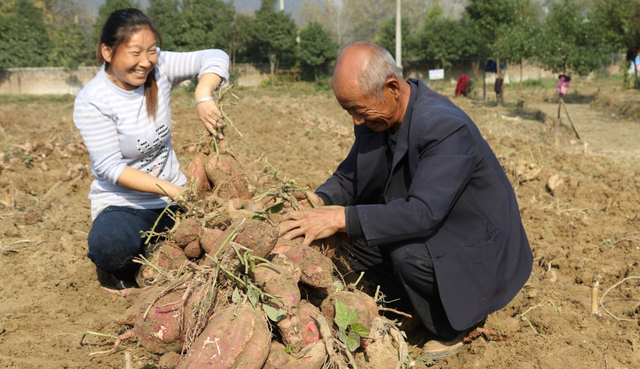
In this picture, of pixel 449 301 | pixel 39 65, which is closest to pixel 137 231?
pixel 449 301

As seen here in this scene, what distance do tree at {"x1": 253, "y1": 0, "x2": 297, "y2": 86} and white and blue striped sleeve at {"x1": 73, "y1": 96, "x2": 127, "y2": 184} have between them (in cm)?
2895

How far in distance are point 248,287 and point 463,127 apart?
50.9 inches

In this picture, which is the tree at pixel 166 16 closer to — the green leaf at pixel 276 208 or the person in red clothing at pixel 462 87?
the person in red clothing at pixel 462 87

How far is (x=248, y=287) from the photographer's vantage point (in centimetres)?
214

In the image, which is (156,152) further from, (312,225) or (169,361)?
(169,361)

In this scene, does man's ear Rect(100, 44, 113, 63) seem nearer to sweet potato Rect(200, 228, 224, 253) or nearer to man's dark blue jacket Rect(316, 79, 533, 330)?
sweet potato Rect(200, 228, 224, 253)

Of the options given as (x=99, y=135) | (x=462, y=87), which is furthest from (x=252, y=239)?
(x=462, y=87)

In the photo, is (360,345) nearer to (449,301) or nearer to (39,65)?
(449,301)

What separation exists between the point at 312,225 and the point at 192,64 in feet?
5.90

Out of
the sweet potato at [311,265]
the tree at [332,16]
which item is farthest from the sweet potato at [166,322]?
the tree at [332,16]

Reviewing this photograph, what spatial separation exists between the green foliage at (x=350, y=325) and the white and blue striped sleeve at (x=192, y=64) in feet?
6.76

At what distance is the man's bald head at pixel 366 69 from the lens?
2.55 metres

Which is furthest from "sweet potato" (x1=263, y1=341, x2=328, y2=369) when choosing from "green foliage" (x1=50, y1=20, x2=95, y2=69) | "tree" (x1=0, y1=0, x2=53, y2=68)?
"green foliage" (x1=50, y1=20, x2=95, y2=69)

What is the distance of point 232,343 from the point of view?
1977 mm
